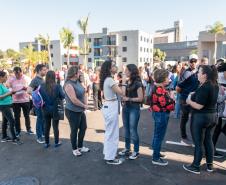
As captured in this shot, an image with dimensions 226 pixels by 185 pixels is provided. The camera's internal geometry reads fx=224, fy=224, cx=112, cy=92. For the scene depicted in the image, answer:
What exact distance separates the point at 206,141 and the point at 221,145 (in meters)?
1.60

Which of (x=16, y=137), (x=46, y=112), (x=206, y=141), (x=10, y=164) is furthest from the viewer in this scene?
(x=16, y=137)

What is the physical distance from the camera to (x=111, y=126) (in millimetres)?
4082

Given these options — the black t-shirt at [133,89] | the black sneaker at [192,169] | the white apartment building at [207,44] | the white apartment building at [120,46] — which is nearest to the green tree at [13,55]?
the white apartment building at [120,46]

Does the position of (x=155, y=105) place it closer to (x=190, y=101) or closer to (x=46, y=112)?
(x=190, y=101)

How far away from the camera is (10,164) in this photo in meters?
4.34

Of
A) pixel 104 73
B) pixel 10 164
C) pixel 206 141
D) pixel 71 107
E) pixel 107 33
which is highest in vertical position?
pixel 107 33

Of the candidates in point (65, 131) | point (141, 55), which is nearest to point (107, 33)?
point (141, 55)

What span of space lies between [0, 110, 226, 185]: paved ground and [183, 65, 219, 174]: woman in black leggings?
1.25 ft

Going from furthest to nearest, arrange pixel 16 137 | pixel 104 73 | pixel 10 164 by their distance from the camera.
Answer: pixel 16 137 < pixel 10 164 < pixel 104 73

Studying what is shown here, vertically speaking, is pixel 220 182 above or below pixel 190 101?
below

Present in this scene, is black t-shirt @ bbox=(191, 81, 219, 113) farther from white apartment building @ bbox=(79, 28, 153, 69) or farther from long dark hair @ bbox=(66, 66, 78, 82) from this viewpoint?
white apartment building @ bbox=(79, 28, 153, 69)

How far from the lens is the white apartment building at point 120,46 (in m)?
56.8

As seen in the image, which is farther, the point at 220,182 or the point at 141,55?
the point at 141,55

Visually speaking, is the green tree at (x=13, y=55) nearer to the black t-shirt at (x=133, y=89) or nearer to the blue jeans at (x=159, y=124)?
the black t-shirt at (x=133, y=89)
